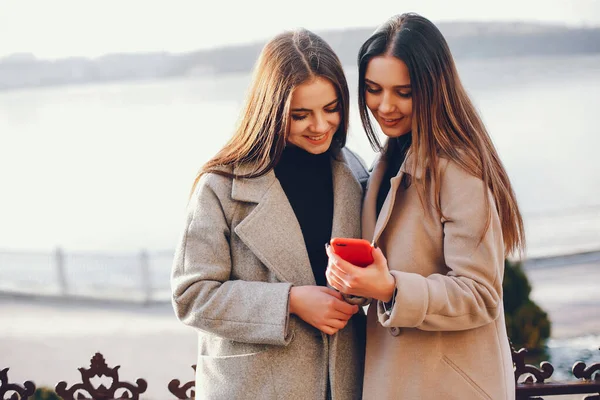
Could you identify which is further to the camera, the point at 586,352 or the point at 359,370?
the point at 586,352

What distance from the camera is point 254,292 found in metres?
1.32

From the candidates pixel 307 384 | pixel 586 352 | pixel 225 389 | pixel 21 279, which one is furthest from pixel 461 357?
pixel 21 279

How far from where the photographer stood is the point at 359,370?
1.42 m

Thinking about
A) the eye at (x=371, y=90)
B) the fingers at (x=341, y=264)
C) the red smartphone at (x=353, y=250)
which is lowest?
the fingers at (x=341, y=264)

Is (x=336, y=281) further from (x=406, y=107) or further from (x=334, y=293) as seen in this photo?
(x=406, y=107)

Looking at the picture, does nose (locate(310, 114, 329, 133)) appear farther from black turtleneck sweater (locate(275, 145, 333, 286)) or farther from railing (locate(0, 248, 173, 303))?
railing (locate(0, 248, 173, 303))

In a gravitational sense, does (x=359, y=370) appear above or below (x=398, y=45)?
below

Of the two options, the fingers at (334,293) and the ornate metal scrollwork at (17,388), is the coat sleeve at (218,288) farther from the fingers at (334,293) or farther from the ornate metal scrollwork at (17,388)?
the ornate metal scrollwork at (17,388)

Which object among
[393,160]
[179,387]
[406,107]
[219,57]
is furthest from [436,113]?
[219,57]

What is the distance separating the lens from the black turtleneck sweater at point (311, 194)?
1.41 meters

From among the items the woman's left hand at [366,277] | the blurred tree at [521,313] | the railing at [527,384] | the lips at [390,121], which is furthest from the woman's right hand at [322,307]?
the blurred tree at [521,313]

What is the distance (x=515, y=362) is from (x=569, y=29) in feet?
23.3

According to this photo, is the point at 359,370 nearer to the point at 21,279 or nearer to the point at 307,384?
the point at 307,384

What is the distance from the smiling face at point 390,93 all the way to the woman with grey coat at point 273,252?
68mm
